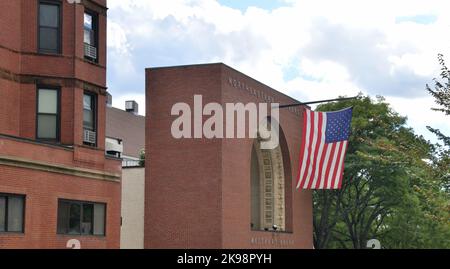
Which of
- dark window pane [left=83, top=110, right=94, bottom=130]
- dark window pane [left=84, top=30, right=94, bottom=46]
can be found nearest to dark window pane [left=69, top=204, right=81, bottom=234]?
dark window pane [left=83, top=110, right=94, bottom=130]

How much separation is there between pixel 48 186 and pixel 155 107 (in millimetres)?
12214

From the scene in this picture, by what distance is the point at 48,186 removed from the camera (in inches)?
1017

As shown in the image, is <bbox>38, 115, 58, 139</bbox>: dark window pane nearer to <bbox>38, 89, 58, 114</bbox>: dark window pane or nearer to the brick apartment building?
the brick apartment building

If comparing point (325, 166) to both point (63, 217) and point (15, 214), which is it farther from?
point (15, 214)

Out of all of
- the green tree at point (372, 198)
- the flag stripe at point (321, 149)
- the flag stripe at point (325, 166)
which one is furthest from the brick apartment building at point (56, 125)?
the green tree at point (372, 198)

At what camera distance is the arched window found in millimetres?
43938

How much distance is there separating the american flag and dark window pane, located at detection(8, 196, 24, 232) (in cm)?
1731

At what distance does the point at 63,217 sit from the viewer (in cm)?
2675

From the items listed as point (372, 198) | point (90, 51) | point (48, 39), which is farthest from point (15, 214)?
point (372, 198)

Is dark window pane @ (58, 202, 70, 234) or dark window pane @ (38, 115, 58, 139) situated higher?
dark window pane @ (38, 115, 58, 139)

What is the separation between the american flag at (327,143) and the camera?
37406 millimetres

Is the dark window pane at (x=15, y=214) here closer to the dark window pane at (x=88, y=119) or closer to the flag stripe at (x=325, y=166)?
the dark window pane at (x=88, y=119)

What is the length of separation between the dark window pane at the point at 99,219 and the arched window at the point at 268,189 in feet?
52.3

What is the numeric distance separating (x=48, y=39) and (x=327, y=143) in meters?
15.9
